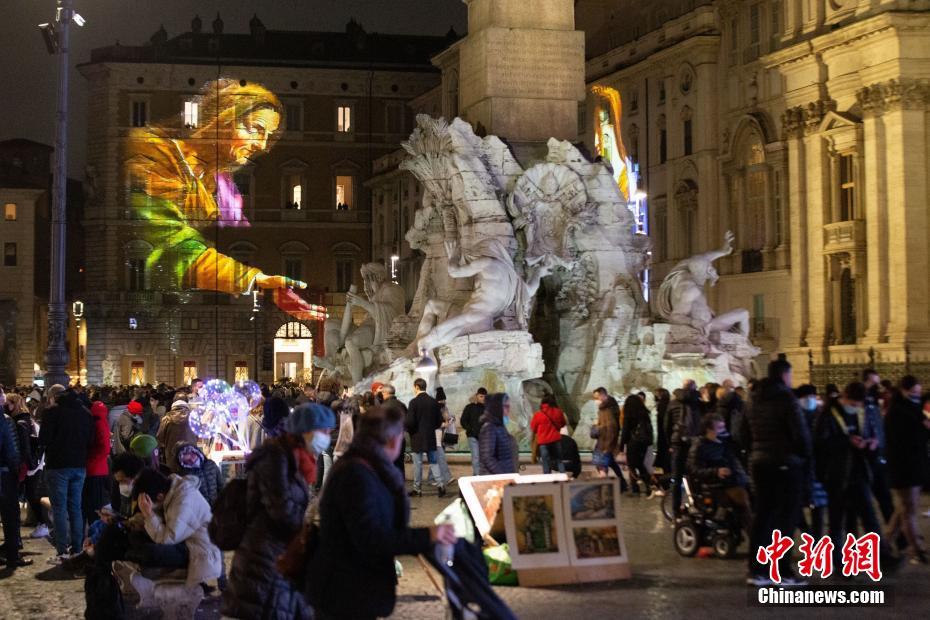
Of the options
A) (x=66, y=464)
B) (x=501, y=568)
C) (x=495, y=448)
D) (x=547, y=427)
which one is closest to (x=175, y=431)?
(x=66, y=464)

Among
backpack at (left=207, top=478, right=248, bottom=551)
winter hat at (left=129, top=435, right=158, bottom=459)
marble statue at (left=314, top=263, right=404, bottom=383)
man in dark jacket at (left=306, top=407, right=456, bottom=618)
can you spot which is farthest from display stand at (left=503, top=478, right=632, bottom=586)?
marble statue at (left=314, top=263, right=404, bottom=383)

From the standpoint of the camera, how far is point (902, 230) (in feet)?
131

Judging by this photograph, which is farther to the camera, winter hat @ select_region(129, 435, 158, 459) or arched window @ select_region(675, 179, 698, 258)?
arched window @ select_region(675, 179, 698, 258)

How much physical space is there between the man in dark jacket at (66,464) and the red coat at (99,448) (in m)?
0.21

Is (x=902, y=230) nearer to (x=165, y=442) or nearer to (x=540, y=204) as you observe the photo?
(x=540, y=204)

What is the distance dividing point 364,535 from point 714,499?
6552 mm

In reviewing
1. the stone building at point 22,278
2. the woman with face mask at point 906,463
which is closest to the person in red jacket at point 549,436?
the woman with face mask at point 906,463

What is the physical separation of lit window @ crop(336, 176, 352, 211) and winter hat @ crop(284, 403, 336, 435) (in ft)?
220

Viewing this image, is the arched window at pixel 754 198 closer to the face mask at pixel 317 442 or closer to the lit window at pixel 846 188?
the lit window at pixel 846 188

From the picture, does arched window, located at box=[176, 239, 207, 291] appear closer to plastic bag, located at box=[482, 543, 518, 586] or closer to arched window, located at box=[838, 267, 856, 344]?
arched window, located at box=[838, 267, 856, 344]

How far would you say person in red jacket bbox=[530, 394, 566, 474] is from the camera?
1623 cm

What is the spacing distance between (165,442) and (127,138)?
2346 inches

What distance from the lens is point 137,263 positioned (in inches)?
2758

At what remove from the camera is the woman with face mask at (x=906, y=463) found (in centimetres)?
1141
